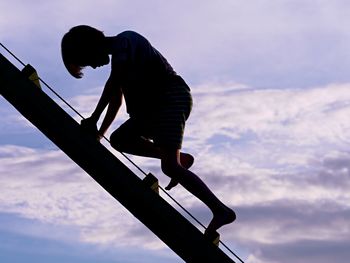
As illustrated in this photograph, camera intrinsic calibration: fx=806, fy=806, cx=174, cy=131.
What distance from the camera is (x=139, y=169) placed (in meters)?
7.70

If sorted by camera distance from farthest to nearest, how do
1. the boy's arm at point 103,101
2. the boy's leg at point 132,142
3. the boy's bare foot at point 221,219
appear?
1. the boy's leg at point 132,142
2. the boy's arm at point 103,101
3. the boy's bare foot at point 221,219

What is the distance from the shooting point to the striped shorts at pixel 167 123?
7.85 m

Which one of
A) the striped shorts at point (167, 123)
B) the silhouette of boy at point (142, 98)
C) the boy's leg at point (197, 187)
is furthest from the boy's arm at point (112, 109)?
the boy's leg at point (197, 187)

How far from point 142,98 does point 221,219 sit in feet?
4.73

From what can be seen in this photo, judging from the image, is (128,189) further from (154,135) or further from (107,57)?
(107,57)

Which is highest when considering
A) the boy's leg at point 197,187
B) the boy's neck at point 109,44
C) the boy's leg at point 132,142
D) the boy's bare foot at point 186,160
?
the boy's neck at point 109,44

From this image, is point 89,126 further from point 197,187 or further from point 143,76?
point 197,187

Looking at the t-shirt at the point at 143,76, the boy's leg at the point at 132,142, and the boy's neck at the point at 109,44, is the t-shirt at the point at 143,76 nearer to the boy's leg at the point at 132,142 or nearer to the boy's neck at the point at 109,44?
the boy's neck at the point at 109,44

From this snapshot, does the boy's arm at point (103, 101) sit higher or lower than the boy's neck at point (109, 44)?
lower

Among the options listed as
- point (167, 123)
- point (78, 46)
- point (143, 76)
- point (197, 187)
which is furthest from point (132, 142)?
point (78, 46)

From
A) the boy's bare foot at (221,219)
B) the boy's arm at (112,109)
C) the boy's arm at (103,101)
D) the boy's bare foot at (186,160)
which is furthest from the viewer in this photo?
the boy's bare foot at (186,160)

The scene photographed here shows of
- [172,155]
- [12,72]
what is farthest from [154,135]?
[12,72]

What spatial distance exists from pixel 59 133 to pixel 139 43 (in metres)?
1.22

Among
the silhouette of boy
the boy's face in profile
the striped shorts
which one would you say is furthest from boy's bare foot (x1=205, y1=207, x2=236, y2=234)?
the boy's face in profile
